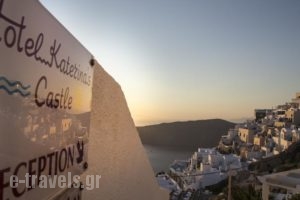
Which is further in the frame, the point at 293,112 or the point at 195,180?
the point at 293,112

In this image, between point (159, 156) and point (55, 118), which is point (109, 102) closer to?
point (55, 118)

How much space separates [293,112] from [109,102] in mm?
67791

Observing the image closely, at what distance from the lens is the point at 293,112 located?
215 feet

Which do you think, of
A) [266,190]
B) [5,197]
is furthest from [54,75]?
[266,190]

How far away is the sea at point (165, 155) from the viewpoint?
76625mm

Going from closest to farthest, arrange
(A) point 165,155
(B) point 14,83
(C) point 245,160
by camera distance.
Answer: (B) point 14,83, (C) point 245,160, (A) point 165,155

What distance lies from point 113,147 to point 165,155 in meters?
89.6

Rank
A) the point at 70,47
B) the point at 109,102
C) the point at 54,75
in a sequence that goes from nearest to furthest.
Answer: the point at 54,75 → the point at 70,47 → the point at 109,102

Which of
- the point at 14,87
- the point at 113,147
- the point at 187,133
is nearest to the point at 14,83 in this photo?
the point at 14,87

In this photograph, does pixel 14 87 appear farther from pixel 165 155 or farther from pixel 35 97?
pixel 165 155

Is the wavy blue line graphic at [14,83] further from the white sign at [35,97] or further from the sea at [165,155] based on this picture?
the sea at [165,155]

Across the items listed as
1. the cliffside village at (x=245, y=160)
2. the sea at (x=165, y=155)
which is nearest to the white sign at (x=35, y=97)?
the cliffside village at (x=245, y=160)

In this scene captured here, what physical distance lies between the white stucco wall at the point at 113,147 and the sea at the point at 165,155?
65007 millimetres

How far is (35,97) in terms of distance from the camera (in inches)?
51.7
